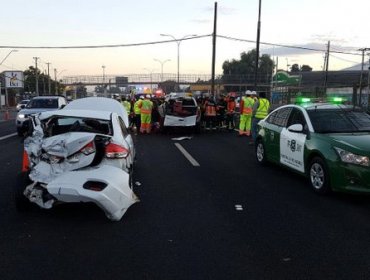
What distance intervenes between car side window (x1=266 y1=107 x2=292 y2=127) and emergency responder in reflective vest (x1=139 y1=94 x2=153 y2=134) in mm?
9854

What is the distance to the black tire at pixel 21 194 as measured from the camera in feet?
20.6

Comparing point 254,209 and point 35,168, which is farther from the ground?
point 35,168

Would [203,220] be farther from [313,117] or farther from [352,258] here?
[313,117]

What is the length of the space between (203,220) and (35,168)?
237cm

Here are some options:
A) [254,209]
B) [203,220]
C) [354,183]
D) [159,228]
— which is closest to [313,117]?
[354,183]

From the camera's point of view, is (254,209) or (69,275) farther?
(254,209)

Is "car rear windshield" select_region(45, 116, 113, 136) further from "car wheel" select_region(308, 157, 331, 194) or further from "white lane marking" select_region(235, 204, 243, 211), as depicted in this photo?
"car wheel" select_region(308, 157, 331, 194)

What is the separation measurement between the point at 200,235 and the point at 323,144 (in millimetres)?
3104

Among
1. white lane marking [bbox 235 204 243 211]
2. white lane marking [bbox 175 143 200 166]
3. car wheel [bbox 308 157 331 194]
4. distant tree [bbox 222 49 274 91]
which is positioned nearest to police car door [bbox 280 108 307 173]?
car wheel [bbox 308 157 331 194]

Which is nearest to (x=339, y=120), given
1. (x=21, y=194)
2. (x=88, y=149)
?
(x=88, y=149)

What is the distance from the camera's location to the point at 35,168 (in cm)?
630

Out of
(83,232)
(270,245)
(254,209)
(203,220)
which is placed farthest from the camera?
(254,209)

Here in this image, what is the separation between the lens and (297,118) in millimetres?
8977

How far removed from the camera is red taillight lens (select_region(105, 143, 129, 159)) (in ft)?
20.8
